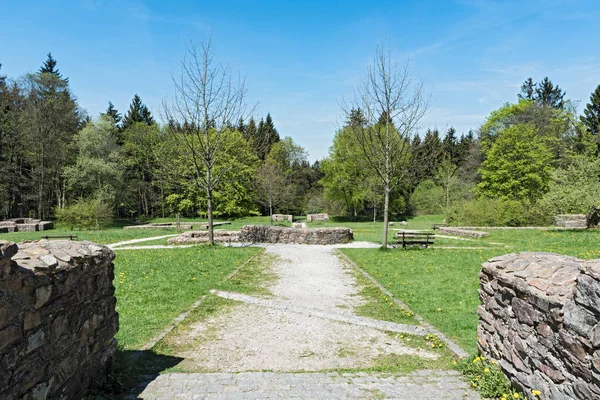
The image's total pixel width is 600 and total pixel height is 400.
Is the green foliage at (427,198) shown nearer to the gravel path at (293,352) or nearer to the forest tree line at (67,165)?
the forest tree line at (67,165)

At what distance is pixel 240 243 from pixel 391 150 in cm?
860

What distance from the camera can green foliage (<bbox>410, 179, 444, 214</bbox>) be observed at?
47906 mm

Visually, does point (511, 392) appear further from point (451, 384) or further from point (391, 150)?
point (391, 150)

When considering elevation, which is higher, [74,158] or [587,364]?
Result: [74,158]

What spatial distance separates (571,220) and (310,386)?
28.4 m

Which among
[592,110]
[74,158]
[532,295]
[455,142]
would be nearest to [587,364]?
[532,295]

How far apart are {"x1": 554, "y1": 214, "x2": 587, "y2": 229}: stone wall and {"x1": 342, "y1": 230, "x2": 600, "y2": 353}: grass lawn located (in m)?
7.10

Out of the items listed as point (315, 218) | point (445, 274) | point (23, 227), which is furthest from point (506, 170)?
point (23, 227)

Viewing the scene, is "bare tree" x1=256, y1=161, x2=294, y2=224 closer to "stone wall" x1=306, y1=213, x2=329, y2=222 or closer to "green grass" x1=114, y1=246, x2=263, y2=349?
"stone wall" x1=306, y1=213, x2=329, y2=222

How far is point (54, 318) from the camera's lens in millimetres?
3338

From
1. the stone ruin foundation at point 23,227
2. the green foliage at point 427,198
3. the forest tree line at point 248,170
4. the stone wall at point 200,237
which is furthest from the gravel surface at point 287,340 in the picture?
the green foliage at point 427,198

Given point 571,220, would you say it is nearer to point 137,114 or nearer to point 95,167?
point 95,167

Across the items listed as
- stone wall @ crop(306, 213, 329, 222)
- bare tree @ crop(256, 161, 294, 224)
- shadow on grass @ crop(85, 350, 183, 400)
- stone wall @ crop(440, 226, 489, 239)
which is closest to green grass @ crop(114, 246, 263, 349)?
shadow on grass @ crop(85, 350, 183, 400)

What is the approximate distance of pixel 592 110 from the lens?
4122 centimetres
